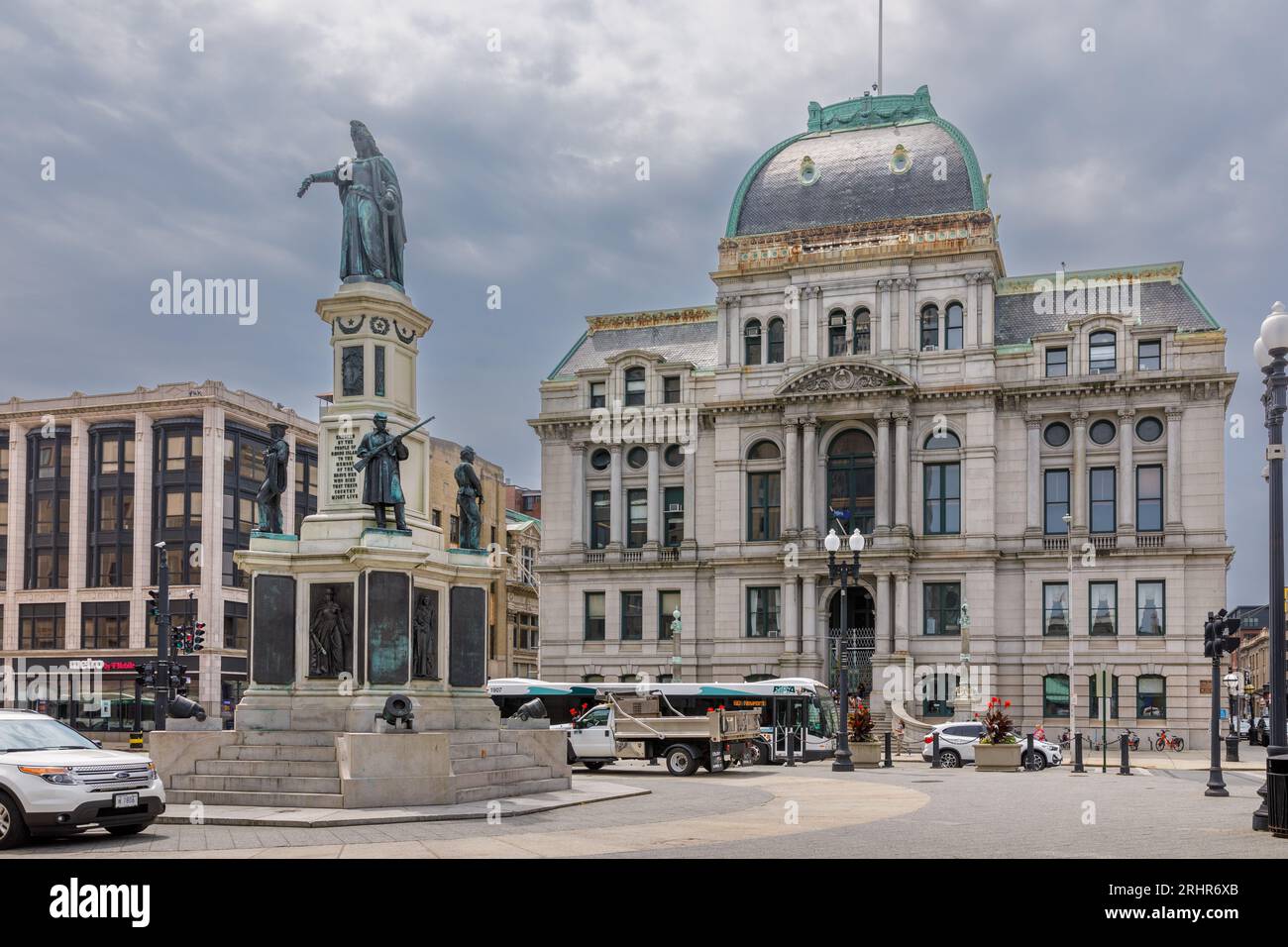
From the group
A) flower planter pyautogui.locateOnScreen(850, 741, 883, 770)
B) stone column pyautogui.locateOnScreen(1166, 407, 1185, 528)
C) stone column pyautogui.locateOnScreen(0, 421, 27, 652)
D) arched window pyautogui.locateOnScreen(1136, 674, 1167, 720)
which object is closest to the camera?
flower planter pyautogui.locateOnScreen(850, 741, 883, 770)

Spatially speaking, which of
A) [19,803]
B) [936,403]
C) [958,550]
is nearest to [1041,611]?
[958,550]

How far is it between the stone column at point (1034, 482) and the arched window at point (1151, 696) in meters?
8.16

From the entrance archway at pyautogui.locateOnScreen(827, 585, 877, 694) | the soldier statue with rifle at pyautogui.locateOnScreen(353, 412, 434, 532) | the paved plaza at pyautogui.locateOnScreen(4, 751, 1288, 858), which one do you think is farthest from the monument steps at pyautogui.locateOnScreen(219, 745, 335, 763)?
the entrance archway at pyautogui.locateOnScreen(827, 585, 877, 694)

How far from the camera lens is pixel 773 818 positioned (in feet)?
74.0

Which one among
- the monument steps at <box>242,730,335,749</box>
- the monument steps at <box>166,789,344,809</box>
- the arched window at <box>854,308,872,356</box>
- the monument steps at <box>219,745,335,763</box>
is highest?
the arched window at <box>854,308,872,356</box>

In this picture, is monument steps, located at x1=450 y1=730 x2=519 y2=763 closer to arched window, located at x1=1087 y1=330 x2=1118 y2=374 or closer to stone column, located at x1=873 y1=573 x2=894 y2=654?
stone column, located at x1=873 y1=573 x2=894 y2=654

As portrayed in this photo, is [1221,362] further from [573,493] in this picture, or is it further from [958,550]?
[573,493]

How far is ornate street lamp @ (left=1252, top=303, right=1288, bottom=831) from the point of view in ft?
66.0

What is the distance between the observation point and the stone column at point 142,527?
75.6 metres

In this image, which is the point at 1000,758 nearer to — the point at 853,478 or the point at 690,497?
the point at 853,478

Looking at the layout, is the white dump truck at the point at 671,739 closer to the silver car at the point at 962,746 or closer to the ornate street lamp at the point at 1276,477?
the silver car at the point at 962,746

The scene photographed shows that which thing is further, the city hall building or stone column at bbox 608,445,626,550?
stone column at bbox 608,445,626,550

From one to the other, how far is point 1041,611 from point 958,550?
4648 millimetres

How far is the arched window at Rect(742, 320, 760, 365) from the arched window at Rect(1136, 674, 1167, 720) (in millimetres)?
23457
